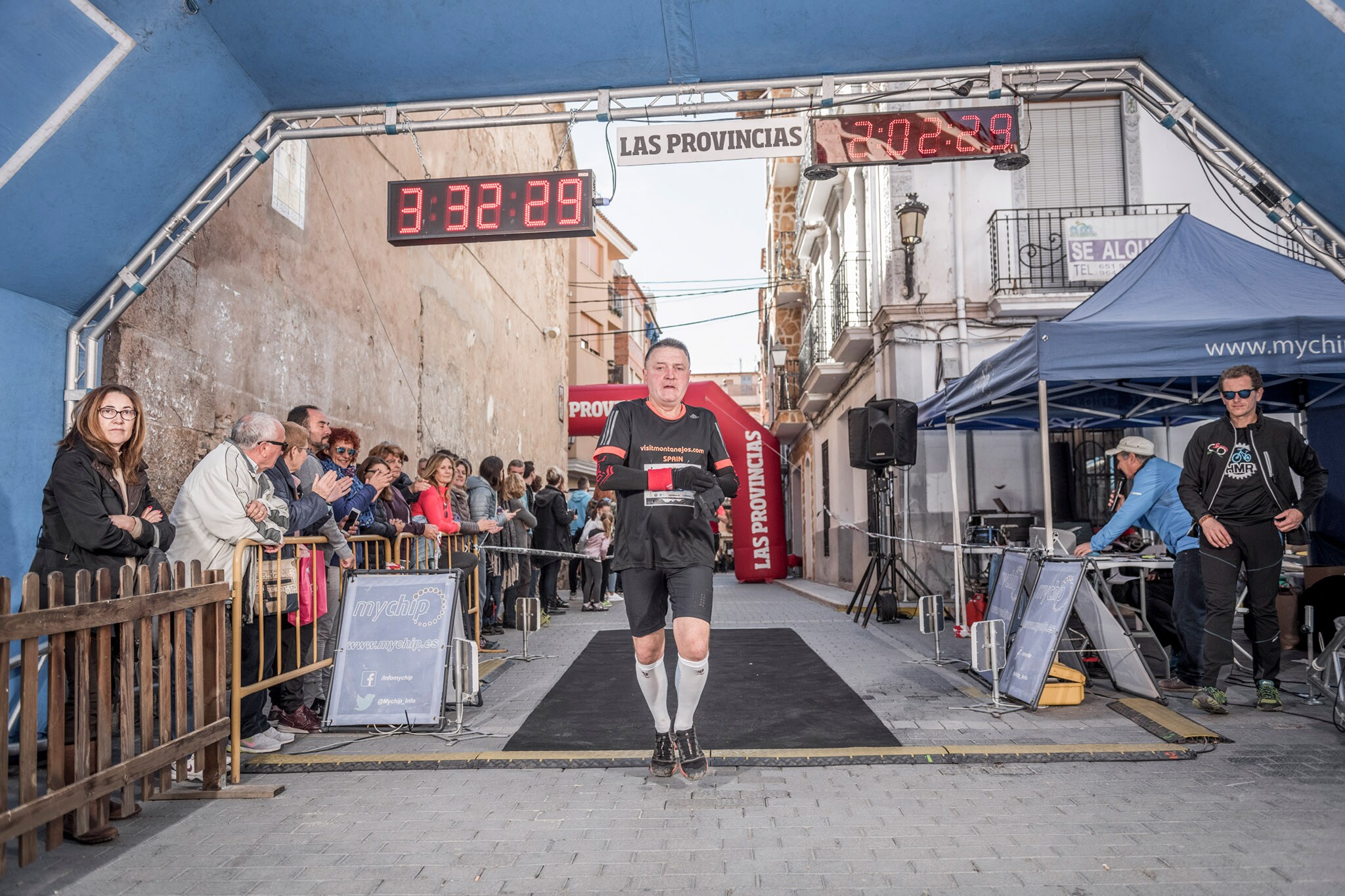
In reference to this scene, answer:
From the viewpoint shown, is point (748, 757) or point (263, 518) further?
point (263, 518)

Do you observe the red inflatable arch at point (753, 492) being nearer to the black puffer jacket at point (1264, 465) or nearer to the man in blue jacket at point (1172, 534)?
the man in blue jacket at point (1172, 534)

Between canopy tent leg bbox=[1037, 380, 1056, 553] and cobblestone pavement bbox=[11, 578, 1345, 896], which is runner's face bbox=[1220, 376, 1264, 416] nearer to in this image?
canopy tent leg bbox=[1037, 380, 1056, 553]

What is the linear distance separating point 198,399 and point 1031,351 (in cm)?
626

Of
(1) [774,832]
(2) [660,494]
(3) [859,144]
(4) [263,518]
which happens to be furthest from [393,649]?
(3) [859,144]

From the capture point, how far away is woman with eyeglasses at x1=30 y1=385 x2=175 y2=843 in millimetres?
4426

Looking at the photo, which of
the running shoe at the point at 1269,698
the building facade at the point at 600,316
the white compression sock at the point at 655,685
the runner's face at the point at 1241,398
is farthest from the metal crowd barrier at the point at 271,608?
the building facade at the point at 600,316

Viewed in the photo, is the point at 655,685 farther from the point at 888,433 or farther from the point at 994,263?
the point at 994,263

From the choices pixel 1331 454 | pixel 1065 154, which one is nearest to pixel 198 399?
pixel 1331 454

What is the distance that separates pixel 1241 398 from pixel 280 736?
5984mm

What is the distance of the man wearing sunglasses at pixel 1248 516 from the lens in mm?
5871

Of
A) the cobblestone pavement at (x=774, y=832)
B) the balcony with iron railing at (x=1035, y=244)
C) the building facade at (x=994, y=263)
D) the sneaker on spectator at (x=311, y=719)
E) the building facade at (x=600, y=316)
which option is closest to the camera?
the cobblestone pavement at (x=774, y=832)

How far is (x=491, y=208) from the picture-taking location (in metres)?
7.45

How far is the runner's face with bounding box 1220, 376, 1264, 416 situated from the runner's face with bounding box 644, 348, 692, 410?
139 inches

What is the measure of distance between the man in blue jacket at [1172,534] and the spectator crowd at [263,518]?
13.3 feet
